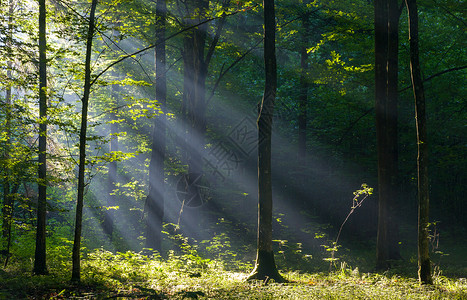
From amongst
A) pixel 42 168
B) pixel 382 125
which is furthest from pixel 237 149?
pixel 42 168

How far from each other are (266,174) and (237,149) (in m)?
10.7

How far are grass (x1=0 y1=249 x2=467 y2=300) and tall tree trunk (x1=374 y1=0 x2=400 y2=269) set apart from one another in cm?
131

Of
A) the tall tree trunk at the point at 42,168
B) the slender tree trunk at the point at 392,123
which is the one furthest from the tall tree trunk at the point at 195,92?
the slender tree trunk at the point at 392,123

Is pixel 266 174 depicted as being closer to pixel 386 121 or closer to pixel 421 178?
pixel 421 178

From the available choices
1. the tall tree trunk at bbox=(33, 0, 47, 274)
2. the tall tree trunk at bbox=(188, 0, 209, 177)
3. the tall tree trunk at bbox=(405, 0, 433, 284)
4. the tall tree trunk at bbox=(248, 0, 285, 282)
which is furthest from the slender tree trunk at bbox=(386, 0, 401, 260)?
the tall tree trunk at bbox=(33, 0, 47, 274)

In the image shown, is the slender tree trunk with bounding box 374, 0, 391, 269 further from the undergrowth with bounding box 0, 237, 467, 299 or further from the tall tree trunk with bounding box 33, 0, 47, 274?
the tall tree trunk with bounding box 33, 0, 47, 274

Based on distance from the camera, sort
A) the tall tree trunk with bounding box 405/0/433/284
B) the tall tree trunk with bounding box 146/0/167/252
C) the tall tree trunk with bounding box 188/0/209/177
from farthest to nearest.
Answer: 1. the tall tree trunk with bounding box 188/0/209/177
2. the tall tree trunk with bounding box 146/0/167/252
3. the tall tree trunk with bounding box 405/0/433/284

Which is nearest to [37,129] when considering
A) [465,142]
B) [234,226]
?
[234,226]

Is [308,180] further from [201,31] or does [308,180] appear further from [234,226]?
[201,31]

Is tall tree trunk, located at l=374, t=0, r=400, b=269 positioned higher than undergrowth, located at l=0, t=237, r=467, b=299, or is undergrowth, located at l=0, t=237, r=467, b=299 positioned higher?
tall tree trunk, located at l=374, t=0, r=400, b=269

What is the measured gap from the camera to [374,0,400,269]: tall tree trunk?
31.4 feet

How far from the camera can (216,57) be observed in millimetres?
15805

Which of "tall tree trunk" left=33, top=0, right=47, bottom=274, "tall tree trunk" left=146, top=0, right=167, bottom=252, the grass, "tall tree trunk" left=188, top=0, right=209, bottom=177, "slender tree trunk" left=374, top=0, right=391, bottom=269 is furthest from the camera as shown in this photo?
"tall tree trunk" left=188, top=0, right=209, bottom=177

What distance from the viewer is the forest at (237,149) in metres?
7.05
